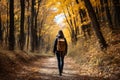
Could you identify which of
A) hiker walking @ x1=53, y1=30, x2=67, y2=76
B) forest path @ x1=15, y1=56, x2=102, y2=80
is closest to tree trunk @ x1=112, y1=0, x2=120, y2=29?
forest path @ x1=15, y1=56, x2=102, y2=80

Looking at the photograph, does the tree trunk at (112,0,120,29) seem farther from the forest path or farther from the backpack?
the backpack

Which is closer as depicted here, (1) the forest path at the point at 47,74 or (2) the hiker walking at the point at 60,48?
(1) the forest path at the point at 47,74

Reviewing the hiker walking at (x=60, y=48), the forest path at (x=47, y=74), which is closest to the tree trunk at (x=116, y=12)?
the forest path at (x=47, y=74)

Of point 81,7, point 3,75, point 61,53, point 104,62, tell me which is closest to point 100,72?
point 104,62

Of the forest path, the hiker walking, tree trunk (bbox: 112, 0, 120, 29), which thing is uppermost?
tree trunk (bbox: 112, 0, 120, 29)

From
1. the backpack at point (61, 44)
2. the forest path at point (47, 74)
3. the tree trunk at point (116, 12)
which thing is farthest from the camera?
the tree trunk at point (116, 12)

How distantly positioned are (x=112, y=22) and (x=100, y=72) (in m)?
8.01

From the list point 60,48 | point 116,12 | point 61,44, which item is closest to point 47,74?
→ point 60,48

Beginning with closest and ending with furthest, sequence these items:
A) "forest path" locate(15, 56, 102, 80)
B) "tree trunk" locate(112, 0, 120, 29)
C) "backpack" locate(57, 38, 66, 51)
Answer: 1. "forest path" locate(15, 56, 102, 80)
2. "backpack" locate(57, 38, 66, 51)
3. "tree trunk" locate(112, 0, 120, 29)

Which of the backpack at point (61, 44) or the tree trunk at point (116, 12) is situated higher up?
the tree trunk at point (116, 12)

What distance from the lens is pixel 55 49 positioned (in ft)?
44.3

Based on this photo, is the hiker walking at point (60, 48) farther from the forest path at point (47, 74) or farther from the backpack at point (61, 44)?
the forest path at point (47, 74)

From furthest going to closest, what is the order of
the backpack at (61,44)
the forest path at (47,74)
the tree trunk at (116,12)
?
the tree trunk at (116,12), the backpack at (61,44), the forest path at (47,74)

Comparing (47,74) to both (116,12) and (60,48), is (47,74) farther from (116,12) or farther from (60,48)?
(116,12)
